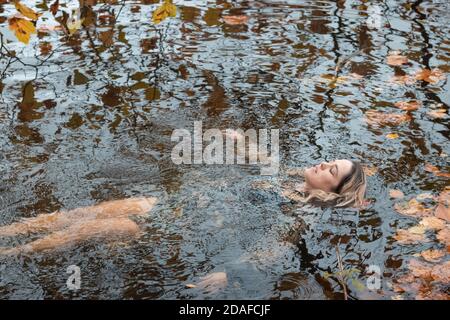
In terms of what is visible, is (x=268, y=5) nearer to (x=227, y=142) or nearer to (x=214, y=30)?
(x=214, y=30)

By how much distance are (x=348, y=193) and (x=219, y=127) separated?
2.11 meters

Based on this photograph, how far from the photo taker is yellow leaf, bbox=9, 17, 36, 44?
480 cm

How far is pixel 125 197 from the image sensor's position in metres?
5.92

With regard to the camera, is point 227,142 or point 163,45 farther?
point 163,45

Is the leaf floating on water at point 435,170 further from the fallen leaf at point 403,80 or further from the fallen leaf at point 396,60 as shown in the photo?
the fallen leaf at point 396,60

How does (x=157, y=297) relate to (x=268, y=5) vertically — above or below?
above

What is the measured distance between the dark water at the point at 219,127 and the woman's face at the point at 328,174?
0.82 feet

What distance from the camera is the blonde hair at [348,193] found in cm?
550

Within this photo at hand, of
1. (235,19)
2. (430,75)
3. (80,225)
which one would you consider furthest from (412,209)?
(235,19)

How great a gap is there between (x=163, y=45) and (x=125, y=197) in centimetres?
400

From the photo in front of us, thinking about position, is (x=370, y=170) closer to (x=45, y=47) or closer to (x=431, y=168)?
(x=431, y=168)

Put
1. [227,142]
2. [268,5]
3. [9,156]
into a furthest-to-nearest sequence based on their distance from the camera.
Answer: [268,5]
[227,142]
[9,156]

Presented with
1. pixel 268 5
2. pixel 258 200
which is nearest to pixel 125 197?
pixel 258 200
